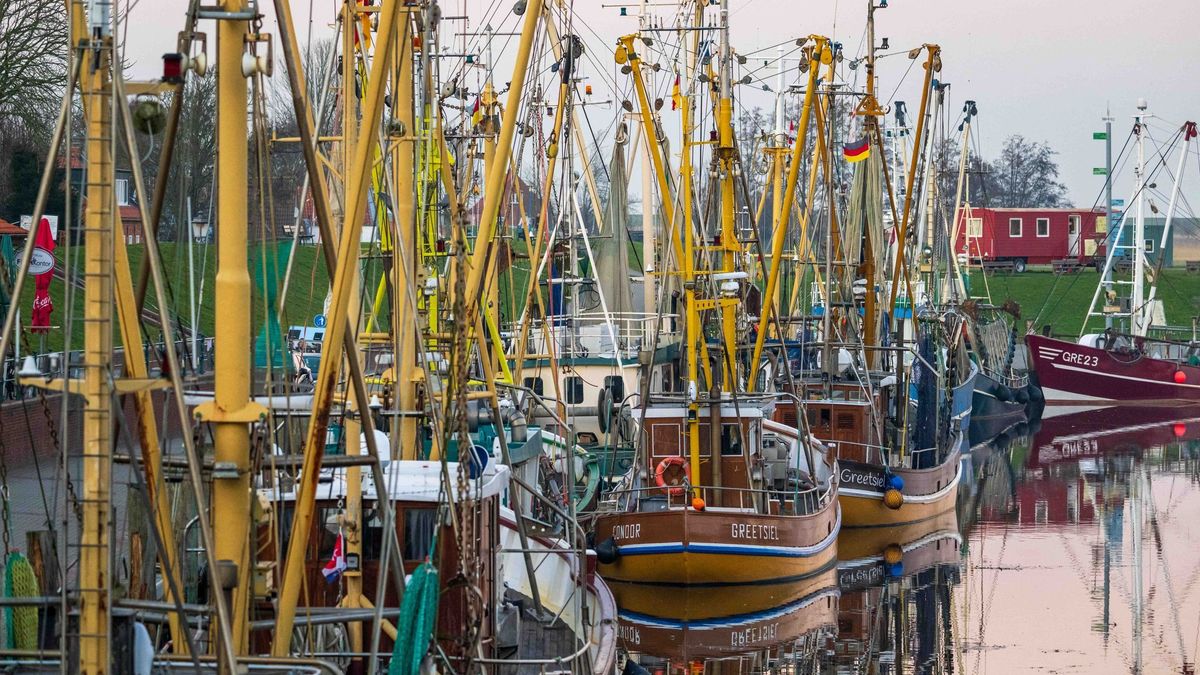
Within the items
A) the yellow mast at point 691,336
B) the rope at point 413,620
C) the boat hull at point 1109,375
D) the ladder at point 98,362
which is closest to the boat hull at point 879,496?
the yellow mast at point 691,336

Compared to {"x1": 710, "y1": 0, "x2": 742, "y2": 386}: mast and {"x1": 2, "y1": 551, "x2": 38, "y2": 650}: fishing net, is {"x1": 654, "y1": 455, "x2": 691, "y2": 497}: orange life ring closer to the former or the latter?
{"x1": 710, "y1": 0, "x2": 742, "y2": 386}: mast

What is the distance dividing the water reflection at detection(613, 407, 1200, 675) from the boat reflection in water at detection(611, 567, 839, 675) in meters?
0.03

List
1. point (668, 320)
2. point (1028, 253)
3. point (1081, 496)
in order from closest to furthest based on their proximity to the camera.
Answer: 1. point (668, 320)
2. point (1081, 496)
3. point (1028, 253)

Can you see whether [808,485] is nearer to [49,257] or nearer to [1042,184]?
[49,257]

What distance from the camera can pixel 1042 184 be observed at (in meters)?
135

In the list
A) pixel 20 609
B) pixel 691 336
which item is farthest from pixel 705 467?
pixel 20 609

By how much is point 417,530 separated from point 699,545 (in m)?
12.2

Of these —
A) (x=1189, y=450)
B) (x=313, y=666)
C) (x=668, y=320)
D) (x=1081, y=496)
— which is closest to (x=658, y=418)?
(x=668, y=320)

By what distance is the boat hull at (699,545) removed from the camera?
82.4 ft

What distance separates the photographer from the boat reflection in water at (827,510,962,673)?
24.3 metres

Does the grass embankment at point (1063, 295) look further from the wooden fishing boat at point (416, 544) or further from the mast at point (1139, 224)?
the wooden fishing boat at point (416, 544)

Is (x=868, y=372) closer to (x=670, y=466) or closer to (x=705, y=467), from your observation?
(x=705, y=467)

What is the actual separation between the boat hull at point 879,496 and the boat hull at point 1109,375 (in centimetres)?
3045

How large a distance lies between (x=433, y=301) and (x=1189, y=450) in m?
35.6
